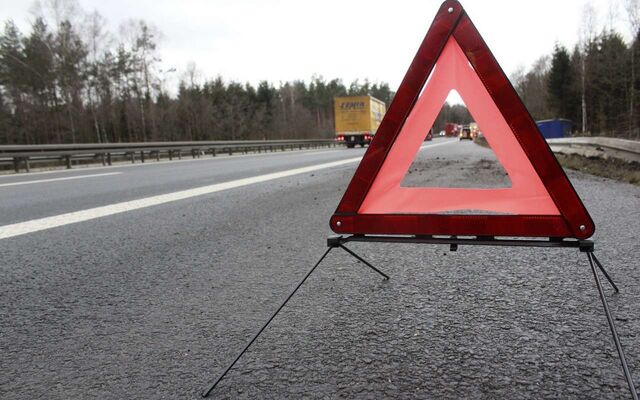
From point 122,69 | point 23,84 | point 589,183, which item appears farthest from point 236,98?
point 589,183

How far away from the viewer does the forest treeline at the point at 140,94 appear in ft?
128

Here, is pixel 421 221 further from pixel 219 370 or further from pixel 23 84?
pixel 23 84

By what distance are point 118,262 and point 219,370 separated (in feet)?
5.67

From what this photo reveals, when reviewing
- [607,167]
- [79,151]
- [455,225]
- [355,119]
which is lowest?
[607,167]

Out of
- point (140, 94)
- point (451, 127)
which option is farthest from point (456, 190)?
point (140, 94)

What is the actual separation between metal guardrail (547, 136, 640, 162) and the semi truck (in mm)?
22493

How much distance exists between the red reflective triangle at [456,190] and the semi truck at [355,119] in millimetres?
31195

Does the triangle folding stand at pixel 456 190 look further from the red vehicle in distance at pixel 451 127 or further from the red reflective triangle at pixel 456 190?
the red vehicle in distance at pixel 451 127

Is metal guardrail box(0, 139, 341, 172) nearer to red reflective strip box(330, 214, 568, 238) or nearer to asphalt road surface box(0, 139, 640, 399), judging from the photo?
asphalt road surface box(0, 139, 640, 399)

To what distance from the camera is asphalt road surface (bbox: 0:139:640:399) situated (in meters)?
1.45

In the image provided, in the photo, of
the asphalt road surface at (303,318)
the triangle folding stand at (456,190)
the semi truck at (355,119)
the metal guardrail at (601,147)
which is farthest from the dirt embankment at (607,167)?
the semi truck at (355,119)

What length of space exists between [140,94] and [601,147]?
165 feet

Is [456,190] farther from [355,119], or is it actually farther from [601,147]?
[355,119]

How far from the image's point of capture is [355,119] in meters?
33.2
